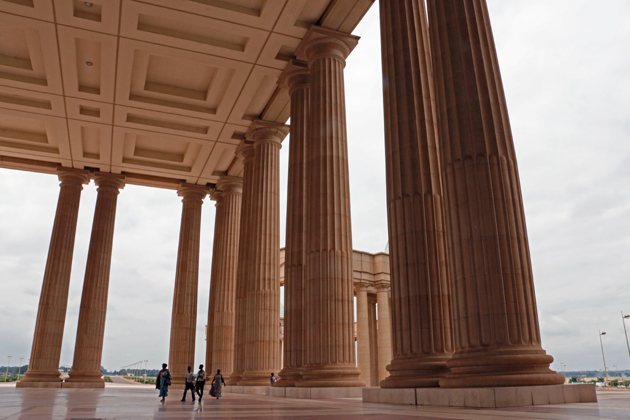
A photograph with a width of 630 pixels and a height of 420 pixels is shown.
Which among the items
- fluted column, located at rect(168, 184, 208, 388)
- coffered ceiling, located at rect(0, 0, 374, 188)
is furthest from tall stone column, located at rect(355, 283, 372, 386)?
coffered ceiling, located at rect(0, 0, 374, 188)

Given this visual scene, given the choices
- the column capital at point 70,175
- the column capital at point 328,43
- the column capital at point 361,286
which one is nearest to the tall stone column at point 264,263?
the column capital at point 328,43

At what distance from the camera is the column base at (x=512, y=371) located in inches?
456

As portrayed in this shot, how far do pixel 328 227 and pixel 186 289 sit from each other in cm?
2972

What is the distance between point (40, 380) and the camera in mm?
42844

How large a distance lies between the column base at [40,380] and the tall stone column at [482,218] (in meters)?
40.7

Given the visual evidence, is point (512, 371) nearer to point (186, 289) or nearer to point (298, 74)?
point (298, 74)

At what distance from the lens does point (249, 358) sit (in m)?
32.1

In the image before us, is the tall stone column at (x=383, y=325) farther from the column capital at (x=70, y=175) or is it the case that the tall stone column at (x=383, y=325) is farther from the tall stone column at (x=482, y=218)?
the tall stone column at (x=482, y=218)

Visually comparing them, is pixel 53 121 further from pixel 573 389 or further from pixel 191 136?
pixel 573 389

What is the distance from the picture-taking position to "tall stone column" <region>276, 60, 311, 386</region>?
25.5m

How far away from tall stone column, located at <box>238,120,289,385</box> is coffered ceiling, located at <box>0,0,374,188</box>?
102 inches

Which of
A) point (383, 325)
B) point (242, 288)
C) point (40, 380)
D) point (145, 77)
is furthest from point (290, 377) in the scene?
point (40, 380)

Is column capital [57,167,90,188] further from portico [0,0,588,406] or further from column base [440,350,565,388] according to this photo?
column base [440,350,565,388]

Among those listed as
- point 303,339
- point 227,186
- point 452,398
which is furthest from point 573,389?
point 227,186
